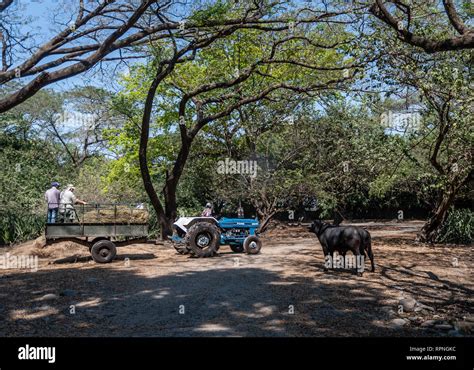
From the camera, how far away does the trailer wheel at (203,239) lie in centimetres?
1196

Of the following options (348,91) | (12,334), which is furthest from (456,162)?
(12,334)

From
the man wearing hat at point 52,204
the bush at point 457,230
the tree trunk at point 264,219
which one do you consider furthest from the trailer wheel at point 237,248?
the bush at point 457,230

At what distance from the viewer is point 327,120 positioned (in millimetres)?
22312

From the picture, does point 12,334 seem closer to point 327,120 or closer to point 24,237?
point 24,237

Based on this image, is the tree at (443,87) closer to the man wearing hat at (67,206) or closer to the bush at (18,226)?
the man wearing hat at (67,206)

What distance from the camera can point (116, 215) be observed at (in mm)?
11789

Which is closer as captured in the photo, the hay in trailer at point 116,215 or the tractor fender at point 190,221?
the hay in trailer at point 116,215

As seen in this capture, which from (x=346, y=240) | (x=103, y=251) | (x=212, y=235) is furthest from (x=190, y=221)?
(x=346, y=240)

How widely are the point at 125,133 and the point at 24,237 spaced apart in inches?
301

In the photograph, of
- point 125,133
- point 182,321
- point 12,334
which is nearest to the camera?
point 12,334

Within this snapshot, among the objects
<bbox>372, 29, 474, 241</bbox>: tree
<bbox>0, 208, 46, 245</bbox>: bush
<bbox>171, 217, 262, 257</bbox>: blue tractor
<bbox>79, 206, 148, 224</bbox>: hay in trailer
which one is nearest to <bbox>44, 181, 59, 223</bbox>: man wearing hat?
<bbox>79, 206, 148, 224</bbox>: hay in trailer

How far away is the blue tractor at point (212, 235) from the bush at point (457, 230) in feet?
27.8

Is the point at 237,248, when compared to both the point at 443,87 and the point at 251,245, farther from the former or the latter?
the point at 443,87

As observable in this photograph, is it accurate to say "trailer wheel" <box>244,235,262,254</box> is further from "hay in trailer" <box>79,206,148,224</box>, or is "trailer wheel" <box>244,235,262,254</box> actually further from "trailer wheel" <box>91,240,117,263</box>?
"trailer wheel" <box>91,240,117,263</box>
